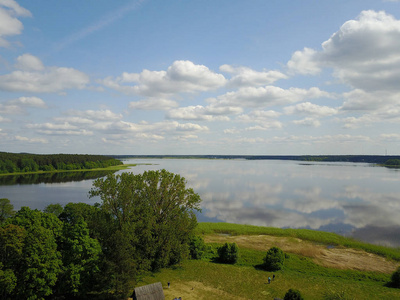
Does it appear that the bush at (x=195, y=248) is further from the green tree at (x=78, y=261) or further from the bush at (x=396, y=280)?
the bush at (x=396, y=280)

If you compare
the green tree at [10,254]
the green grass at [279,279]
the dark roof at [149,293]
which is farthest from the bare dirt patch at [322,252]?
the green tree at [10,254]

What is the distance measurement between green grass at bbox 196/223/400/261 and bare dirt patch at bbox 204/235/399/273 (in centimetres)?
222

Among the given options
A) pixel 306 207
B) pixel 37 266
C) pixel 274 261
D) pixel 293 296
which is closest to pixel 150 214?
pixel 37 266

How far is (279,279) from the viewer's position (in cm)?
3662

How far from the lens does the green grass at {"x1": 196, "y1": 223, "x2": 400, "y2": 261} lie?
164 ft

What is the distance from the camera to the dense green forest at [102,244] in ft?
85.4

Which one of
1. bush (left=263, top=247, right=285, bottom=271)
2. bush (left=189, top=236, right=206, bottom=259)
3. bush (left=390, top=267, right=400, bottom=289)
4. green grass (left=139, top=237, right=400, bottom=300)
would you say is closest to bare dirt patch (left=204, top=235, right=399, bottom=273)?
green grass (left=139, top=237, right=400, bottom=300)

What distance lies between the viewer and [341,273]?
39500 mm

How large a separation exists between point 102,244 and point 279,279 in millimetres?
25230

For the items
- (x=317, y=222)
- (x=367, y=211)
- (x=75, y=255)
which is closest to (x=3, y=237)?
(x=75, y=255)

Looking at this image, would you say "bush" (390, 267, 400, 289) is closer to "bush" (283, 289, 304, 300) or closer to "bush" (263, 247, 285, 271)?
"bush" (263, 247, 285, 271)

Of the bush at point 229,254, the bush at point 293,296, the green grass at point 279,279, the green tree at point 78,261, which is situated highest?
the green tree at point 78,261

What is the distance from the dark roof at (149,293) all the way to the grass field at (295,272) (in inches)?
72.4

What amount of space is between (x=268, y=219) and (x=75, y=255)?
5493cm
